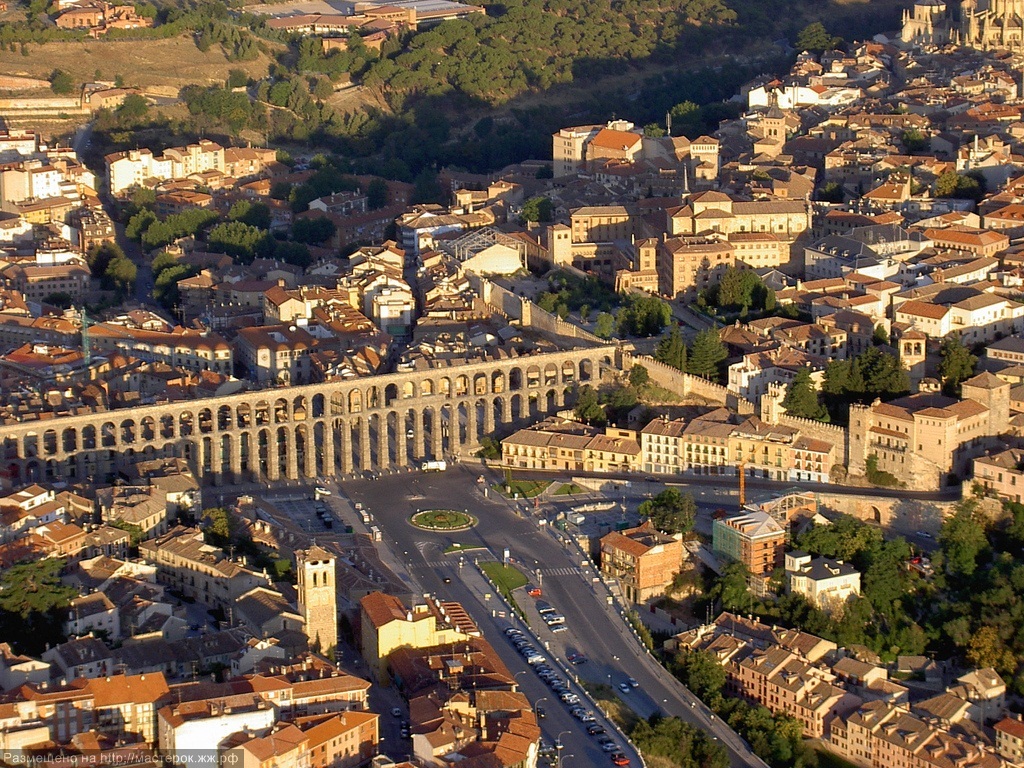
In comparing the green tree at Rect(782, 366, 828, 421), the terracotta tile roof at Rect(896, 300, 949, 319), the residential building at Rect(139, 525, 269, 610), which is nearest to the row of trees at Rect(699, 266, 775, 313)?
the terracotta tile roof at Rect(896, 300, 949, 319)

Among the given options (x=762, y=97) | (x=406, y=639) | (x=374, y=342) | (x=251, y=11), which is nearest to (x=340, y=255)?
(x=374, y=342)

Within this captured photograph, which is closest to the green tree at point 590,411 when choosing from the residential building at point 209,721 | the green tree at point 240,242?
the residential building at point 209,721

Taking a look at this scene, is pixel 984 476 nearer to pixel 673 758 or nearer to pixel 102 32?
pixel 673 758

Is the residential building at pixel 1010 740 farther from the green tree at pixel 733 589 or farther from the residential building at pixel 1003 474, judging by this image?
the residential building at pixel 1003 474

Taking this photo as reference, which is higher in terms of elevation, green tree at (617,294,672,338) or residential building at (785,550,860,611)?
green tree at (617,294,672,338)

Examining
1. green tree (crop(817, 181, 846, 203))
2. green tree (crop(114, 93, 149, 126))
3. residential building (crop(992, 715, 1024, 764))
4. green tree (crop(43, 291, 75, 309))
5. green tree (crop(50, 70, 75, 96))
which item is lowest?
residential building (crop(992, 715, 1024, 764))

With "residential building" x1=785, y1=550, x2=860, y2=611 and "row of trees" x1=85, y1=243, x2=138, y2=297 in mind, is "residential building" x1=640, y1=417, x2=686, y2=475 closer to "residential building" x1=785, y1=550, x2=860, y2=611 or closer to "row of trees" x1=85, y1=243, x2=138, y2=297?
"residential building" x1=785, y1=550, x2=860, y2=611

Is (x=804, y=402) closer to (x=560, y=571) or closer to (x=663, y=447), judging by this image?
(x=663, y=447)
